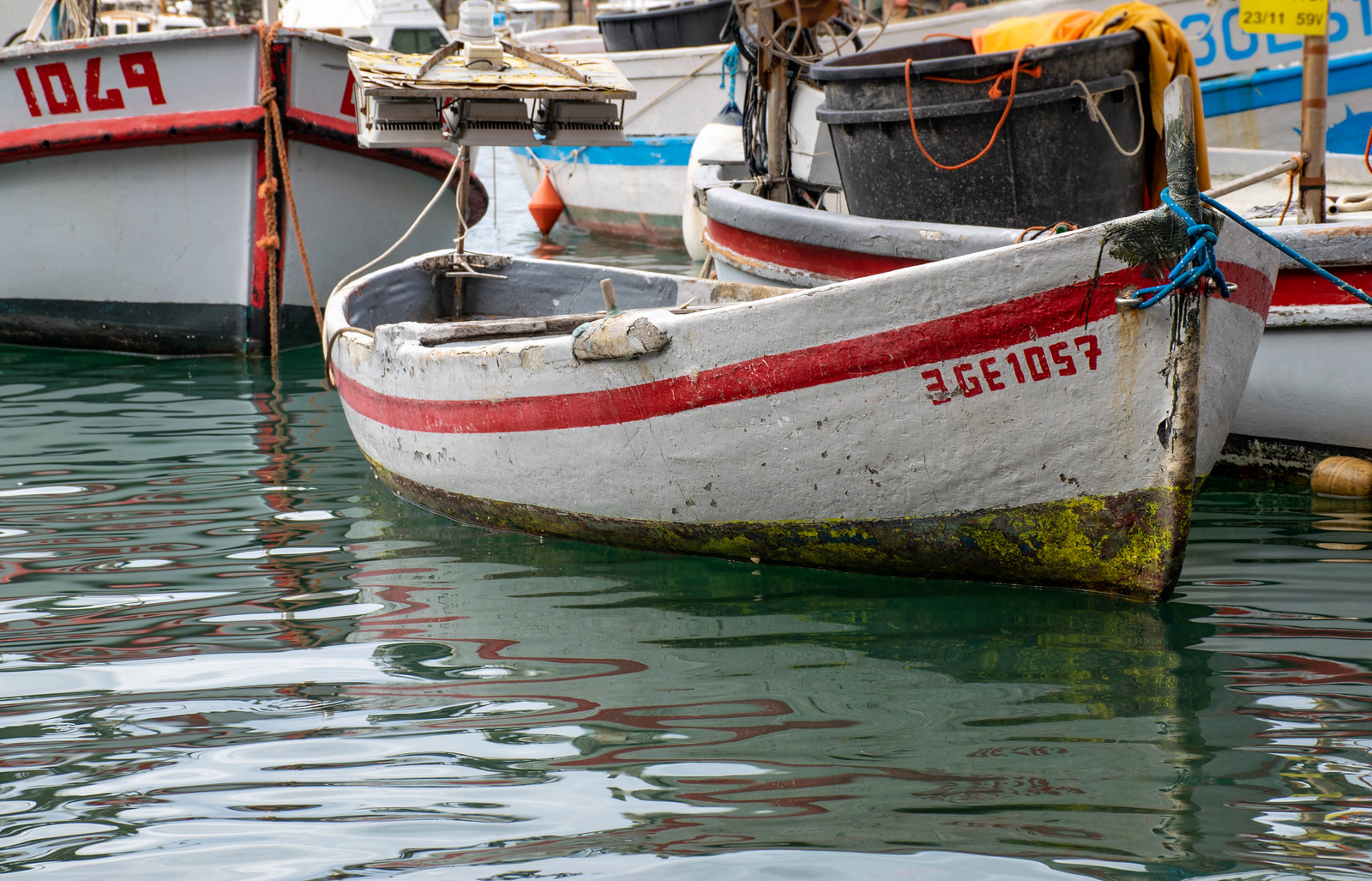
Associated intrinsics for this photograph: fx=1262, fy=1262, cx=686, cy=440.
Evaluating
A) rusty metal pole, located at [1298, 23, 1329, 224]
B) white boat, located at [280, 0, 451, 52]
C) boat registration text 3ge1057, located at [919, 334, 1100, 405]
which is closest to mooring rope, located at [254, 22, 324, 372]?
boat registration text 3ge1057, located at [919, 334, 1100, 405]

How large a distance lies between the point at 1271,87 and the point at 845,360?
21.3 ft

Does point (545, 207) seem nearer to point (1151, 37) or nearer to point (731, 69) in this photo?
point (731, 69)

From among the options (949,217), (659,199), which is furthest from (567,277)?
(659,199)

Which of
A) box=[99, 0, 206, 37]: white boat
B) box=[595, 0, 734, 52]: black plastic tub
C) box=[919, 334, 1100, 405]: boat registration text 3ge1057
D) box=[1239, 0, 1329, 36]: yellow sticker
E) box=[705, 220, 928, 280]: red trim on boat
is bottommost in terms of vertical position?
box=[919, 334, 1100, 405]: boat registration text 3ge1057

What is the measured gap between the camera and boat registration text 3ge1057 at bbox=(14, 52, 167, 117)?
732cm

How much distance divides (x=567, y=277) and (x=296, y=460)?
5.41 ft

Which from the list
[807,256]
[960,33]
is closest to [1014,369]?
[807,256]

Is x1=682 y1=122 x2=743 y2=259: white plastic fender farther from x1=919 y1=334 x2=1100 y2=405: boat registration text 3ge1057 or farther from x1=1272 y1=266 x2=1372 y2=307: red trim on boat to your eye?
x1=919 y1=334 x2=1100 y2=405: boat registration text 3ge1057

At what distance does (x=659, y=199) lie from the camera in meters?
13.4

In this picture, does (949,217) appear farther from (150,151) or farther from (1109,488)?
(150,151)

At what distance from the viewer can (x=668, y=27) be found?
14.4 m

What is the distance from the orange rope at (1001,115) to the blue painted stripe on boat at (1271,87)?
390 cm

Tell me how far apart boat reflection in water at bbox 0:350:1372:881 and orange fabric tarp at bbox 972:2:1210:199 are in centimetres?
149

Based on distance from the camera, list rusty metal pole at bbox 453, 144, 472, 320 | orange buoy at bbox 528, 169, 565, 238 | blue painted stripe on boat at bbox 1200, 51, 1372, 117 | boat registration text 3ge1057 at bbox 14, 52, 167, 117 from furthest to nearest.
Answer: orange buoy at bbox 528, 169, 565, 238
blue painted stripe on boat at bbox 1200, 51, 1372, 117
boat registration text 3ge1057 at bbox 14, 52, 167, 117
rusty metal pole at bbox 453, 144, 472, 320
